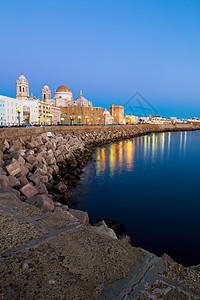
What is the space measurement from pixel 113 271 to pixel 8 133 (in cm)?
1386

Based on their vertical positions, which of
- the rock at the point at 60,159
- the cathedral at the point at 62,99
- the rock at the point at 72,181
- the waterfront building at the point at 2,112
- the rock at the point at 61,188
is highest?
the cathedral at the point at 62,99

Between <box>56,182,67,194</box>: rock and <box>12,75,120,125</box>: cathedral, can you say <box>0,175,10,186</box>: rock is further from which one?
<box>12,75,120,125</box>: cathedral

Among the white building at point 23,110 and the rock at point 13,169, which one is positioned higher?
the white building at point 23,110

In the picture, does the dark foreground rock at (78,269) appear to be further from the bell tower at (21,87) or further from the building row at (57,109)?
the bell tower at (21,87)

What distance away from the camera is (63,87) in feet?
210

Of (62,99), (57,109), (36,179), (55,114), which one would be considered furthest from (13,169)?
(62,99)

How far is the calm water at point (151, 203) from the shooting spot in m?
5.93

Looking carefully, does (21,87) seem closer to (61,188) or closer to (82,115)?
(82,115)

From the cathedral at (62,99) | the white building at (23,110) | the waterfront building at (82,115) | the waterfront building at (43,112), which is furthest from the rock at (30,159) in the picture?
the cathedral at (62,99)

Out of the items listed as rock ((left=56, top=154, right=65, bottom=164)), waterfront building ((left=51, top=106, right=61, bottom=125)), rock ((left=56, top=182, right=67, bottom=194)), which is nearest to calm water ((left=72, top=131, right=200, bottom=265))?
rock ((left=56, top=182, right=67, bottom=194))

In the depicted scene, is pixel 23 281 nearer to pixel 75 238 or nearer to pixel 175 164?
pixel 75 238

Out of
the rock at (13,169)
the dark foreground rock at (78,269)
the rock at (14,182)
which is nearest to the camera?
the dark foreground rock at (78,269)

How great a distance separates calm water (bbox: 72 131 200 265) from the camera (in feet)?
19.5

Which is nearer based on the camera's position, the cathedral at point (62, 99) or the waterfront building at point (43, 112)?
the waterfront building at point (43, 112)
